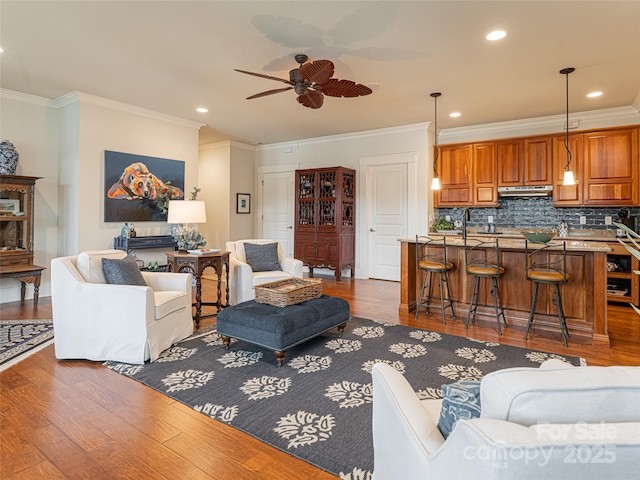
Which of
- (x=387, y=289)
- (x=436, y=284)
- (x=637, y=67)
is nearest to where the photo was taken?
(x=637, y=67)

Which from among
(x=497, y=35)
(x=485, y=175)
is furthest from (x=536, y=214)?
(x=497, y=35)

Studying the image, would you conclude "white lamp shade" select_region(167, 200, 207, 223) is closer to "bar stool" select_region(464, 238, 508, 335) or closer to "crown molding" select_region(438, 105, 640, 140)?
"bar stool" select_region(464, 238, 508, 335)

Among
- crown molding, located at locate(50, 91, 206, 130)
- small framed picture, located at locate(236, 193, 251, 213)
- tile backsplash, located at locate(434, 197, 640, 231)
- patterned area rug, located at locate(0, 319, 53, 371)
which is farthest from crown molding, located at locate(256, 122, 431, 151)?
patterned area rug, located at locate(0, 319, 53, 371)

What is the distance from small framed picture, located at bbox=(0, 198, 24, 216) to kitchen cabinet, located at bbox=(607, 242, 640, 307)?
764cm

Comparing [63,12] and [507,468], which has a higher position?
[63,12]

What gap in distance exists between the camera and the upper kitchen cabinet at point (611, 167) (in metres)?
5.05

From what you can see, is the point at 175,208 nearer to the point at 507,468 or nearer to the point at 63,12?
the point at 63,12

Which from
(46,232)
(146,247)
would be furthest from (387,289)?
(46,232)

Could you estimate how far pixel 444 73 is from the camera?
4.05 m

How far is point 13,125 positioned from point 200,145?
3570 millimetres

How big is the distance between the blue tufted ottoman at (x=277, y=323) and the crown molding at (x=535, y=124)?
4664 millimetres

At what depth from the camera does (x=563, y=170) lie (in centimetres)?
545

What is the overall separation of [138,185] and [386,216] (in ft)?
13.6

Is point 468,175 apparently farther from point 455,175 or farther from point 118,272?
point 118,272
